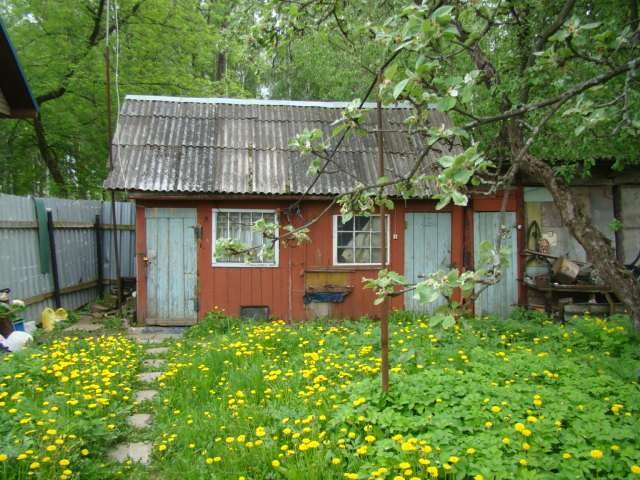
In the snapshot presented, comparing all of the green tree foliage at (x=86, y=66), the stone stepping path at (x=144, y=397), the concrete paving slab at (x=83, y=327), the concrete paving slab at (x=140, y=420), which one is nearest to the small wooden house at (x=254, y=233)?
the stone stepping path at (x=144, y=397)

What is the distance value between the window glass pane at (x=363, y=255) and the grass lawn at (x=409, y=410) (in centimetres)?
341

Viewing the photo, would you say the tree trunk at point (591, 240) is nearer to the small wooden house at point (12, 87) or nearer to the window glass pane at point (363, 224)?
the window glass pane at point (363, 224)

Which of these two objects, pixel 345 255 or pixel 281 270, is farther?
pixel 345 255

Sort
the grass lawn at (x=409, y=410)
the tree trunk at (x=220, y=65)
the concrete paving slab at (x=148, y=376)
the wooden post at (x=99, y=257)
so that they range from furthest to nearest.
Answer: the tree trunk at (x=220, y=65)
the wooden post at (x=99, y=257)
the concrete paving slab at (x=148, y=376)
the grass lawn at (x=409, y=410)

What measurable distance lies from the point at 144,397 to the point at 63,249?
6889mm

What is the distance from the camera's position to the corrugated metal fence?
928cm

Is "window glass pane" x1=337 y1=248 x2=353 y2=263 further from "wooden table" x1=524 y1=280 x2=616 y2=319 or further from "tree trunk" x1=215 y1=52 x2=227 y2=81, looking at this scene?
"tree trunk" x1=215 y1=52 x2=227 y2=81

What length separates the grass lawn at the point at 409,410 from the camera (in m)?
3.59

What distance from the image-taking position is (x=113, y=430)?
462 centimetres

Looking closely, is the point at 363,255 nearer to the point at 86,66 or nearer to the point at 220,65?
the point at 86,66

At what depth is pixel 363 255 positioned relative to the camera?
397 inches

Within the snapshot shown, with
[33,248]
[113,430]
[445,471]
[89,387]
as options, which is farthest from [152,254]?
[445,471]

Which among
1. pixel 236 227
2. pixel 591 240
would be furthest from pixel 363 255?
pixel 591 240

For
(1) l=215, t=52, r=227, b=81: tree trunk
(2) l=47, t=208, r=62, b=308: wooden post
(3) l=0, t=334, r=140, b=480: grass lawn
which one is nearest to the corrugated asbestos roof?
(2) l=47, t=208, r=62, b=308: wooden post
